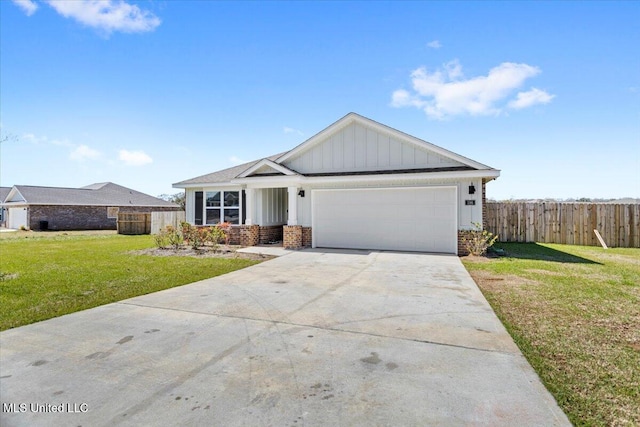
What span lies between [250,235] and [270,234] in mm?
1273

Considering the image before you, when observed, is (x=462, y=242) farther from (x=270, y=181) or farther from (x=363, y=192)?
(x=270, y=181)

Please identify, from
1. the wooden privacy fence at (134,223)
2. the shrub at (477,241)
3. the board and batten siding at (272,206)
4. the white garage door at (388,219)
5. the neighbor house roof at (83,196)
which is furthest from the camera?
the neighbor house roof at (83,196)

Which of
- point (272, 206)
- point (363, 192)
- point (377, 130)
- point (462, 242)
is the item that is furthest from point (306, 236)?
point (462, 242)

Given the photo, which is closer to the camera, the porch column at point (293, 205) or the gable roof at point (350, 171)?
the gable roof at point (350, 171)

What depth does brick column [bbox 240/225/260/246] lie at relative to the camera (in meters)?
14.9

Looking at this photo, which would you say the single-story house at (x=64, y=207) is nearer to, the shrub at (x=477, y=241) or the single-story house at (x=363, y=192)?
the single-story house at (x=363, y=192)

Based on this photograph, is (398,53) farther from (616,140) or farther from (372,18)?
(616,140)

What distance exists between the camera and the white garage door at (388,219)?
12305mm

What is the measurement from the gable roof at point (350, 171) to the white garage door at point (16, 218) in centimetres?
2487

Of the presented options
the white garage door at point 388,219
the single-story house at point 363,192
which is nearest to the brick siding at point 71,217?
the single-story house at point 363,192

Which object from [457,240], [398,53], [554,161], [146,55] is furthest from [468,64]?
[554,161]

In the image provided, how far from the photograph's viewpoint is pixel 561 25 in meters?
10.1

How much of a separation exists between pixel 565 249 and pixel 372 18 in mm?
12108

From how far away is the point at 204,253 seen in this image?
42.0 ft
